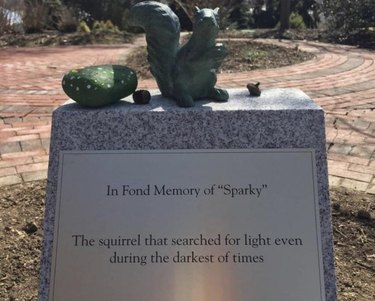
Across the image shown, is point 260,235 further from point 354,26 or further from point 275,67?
point 354,26

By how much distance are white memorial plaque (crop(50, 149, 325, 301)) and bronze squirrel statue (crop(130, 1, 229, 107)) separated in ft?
1.05

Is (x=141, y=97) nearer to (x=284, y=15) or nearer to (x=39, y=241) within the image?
(x=39, y=241)

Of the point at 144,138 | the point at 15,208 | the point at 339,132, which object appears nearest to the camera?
the point at 144,138

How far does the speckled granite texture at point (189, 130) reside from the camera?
1912mm

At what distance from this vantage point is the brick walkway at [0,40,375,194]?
3428mm

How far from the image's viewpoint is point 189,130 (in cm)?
193

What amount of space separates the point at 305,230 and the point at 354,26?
409 inches

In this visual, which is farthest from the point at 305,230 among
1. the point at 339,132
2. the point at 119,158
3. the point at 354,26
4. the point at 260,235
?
the point at 354,26

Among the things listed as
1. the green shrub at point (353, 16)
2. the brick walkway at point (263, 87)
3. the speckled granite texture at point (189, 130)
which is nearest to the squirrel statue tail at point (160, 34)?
the speckled granite texture at point (189, 130)

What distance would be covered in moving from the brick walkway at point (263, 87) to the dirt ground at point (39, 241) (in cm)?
22

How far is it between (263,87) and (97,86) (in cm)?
371

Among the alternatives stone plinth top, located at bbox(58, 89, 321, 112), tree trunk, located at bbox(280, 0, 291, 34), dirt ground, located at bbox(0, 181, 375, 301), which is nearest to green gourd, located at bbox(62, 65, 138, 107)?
stone plinth top, located at bbox(58, 89, 321, 112)

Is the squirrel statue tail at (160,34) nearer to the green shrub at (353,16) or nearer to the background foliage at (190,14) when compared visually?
the background foliage at (190,14)

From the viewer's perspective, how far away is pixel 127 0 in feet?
51.8
